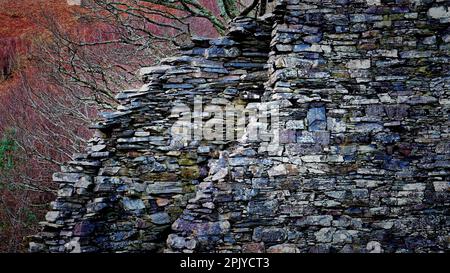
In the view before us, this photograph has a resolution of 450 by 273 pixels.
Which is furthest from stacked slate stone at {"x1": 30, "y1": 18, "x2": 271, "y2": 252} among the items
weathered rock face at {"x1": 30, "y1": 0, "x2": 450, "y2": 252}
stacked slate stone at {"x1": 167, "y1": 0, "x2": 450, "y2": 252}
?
stacked slate stone at {"x1": 167, "y1": 0, "x2": 450, "y2": 252}

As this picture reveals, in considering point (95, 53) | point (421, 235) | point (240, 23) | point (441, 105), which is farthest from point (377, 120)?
point (95, 53)

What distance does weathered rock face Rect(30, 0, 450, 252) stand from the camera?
226 inches

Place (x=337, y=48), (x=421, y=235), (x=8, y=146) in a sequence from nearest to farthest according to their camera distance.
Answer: (x=421, y=235) < (x=337, y=48) < (x=8, y=146)

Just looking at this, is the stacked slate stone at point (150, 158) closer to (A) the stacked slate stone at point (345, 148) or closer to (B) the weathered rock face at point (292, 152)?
(B) the weathered rock face at point (292, 152)

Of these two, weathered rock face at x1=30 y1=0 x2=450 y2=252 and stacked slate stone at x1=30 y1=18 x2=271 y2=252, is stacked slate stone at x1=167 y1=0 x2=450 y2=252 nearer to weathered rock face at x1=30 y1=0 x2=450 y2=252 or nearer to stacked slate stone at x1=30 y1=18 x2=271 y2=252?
weathered rock face at x1=30 y1=0 x2=450 y2=252

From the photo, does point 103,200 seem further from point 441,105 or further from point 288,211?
point 441,105

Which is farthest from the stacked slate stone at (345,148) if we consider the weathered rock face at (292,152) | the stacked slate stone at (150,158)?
the stacked slate stone at (150,158)

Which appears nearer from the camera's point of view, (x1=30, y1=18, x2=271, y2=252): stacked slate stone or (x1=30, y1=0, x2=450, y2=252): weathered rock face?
(x1=30, y1=0, x2=450, y2=252): weathered rock face

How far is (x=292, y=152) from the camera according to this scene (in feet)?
19.3

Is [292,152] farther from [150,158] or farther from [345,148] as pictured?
[150,158]

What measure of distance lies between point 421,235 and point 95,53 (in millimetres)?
10241

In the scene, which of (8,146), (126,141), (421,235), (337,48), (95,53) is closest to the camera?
(421,235)

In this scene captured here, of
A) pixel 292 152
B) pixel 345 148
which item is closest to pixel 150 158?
pixel 292 152

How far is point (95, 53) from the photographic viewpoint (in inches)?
531
